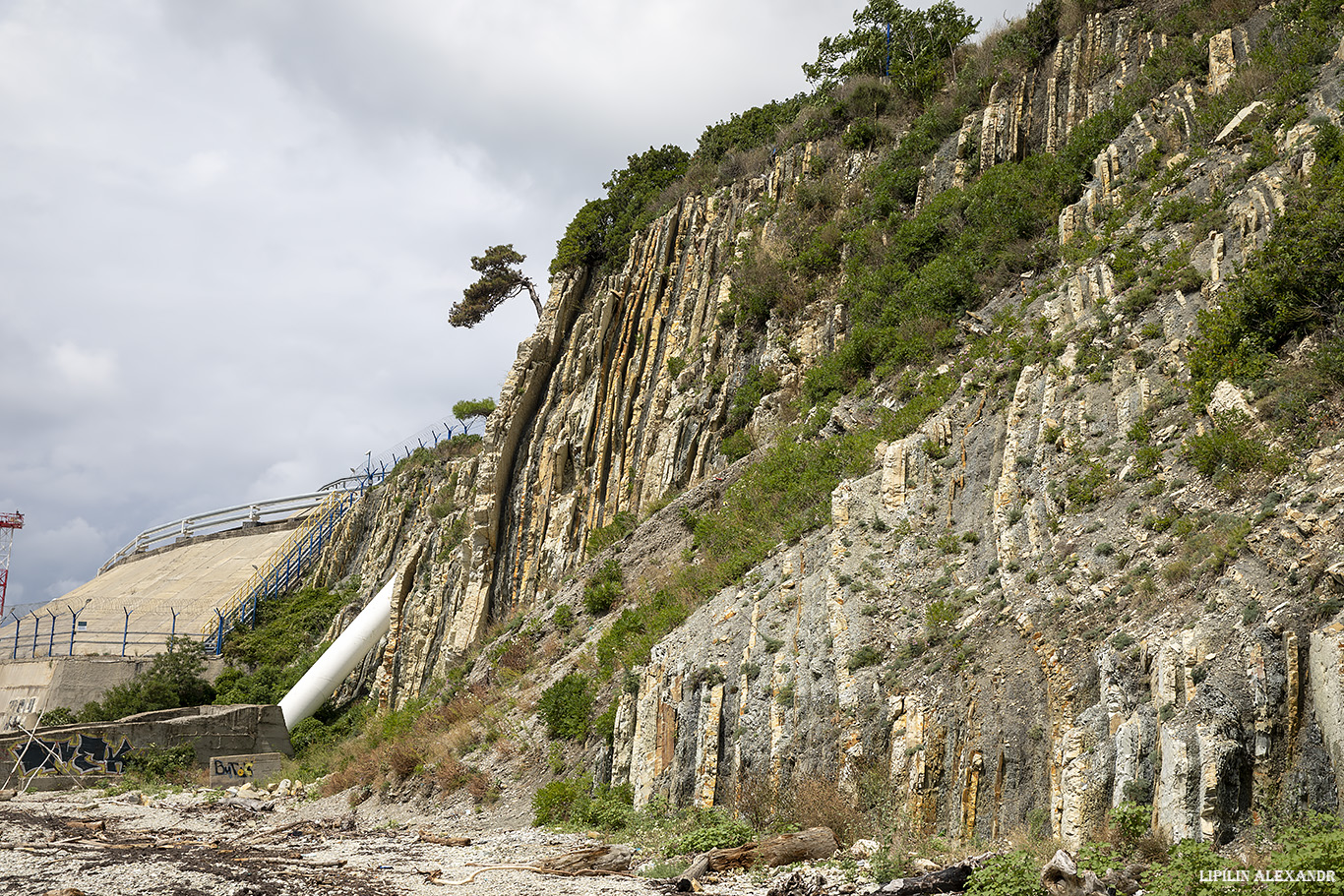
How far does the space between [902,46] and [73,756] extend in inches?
1303

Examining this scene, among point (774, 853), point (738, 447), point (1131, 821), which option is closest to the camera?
point (1131, 821)

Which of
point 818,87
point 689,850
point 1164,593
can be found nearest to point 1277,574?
point 1164,593

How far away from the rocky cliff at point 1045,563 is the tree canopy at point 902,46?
4.85m

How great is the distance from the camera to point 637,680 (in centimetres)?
1338

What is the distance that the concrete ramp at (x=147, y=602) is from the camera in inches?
1345

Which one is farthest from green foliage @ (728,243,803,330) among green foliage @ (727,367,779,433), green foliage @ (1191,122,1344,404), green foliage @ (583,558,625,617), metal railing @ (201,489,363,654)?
A: metal railing @ (201,489,363,654)

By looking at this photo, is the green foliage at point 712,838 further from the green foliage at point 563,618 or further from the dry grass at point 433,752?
the green foliage at point 563,618

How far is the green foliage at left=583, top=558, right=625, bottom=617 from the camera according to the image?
61.7 ft

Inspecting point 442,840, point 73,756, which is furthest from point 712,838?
point 73,756

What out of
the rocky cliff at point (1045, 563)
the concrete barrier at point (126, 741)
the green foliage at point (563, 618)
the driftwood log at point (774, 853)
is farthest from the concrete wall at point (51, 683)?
the driftwood log at point (774, 853)

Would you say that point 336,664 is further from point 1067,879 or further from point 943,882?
point 1067,879

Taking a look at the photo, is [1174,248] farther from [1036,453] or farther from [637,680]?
[637,680]

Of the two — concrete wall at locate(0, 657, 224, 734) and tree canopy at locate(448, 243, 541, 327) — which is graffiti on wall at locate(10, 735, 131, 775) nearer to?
concrete wall at locate(0, 657, 224, 734)

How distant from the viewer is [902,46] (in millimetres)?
28203
